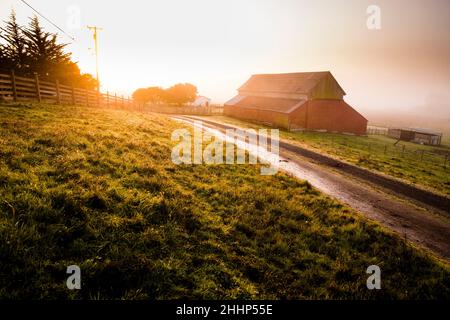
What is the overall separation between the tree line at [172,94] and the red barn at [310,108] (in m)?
31.1

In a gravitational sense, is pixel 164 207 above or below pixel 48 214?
below

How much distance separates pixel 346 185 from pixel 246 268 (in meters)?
9.60

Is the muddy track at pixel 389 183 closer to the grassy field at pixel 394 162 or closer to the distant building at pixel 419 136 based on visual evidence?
the grassy field at pixel 394 162

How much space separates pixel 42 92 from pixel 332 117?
42.4 meters

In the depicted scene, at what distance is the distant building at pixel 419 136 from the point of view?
57250 mm

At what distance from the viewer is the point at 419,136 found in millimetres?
59000

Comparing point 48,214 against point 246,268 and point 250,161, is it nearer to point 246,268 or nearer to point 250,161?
point 246,268

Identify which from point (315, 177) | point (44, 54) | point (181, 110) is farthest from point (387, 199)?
point (181, 110)

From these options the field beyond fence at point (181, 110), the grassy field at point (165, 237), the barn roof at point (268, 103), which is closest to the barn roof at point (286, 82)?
the barn roof at point (268, 103)

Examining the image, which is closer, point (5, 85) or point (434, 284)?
point (434, 284)

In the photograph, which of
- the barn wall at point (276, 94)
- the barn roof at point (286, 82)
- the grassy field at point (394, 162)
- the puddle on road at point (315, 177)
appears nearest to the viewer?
the puddle on road at point (315, 177)
